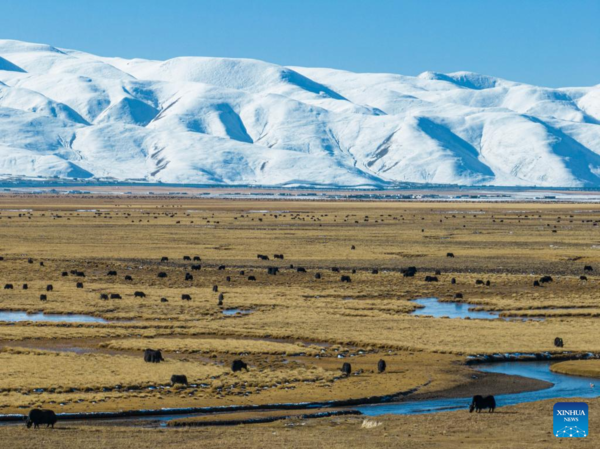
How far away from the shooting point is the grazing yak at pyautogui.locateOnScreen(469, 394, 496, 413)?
27797 millimetres

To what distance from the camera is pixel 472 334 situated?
42.8 meters

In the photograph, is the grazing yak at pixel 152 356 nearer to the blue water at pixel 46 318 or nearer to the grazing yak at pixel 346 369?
the grazing yak at pixel 346 369

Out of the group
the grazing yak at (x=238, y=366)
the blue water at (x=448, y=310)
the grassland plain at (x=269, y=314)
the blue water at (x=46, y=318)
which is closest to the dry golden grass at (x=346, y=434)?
the grassland plain at (x=269, y=314)

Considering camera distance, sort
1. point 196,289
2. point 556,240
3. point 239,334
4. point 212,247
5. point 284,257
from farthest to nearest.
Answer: point 556,240
point 212,247
point 284,257
point 196,289
point 239,334

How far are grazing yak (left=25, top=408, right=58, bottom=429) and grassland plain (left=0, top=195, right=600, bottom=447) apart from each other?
239 cm

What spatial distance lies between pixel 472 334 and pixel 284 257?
37790 mm

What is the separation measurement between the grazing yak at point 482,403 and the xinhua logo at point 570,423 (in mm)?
2044

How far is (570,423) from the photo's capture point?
2306 cm

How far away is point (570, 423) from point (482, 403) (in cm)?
499

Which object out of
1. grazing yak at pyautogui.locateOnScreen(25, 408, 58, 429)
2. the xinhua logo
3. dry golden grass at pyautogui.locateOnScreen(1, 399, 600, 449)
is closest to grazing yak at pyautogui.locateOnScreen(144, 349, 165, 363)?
dry golden grass at pyautogui.locateOnScreen(1, 399, 600, 449)

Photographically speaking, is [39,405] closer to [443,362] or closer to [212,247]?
[443,362]

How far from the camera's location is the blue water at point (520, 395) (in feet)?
97.2

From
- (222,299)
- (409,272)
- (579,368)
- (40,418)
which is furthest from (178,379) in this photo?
(409,272)

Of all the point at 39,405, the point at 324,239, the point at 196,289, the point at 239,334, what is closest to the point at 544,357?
the point at 239,334
